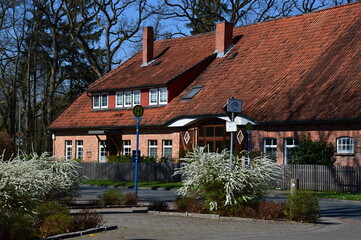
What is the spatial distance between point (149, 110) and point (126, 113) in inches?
86.2

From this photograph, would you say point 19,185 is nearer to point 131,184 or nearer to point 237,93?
point 131,184

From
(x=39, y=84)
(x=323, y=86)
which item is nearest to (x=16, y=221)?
(x=323, y=86)

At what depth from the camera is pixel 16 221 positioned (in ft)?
41.2

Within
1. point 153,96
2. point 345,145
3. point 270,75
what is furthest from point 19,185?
point 153,96

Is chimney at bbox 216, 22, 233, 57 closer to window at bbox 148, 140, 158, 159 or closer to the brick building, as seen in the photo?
the brick building

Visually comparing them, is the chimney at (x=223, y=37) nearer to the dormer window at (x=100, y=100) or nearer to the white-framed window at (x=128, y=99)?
the white-framed window at (x=128, y=99)

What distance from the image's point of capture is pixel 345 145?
33.3 meters

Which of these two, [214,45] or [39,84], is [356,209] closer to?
[214,45]

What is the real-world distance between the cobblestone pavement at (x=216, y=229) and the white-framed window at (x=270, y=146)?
58.6 feet

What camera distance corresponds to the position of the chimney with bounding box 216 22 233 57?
149ft

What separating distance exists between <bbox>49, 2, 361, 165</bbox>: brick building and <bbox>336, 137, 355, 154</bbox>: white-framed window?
0.05m

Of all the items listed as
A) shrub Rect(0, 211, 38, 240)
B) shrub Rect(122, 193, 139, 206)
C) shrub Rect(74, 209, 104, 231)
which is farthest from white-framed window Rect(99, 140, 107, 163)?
shrub Rect(0, 211, 38, 240)

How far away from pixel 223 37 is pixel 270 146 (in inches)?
441

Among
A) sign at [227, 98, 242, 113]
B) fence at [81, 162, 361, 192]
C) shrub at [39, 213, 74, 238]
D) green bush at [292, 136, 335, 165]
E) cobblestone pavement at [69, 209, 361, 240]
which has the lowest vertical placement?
cobblestone pavement at [69, 209, 361, 240]
